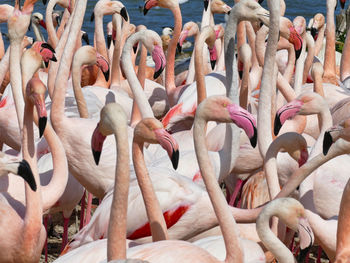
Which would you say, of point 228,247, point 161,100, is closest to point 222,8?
point 161,100

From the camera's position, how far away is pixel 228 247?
378cm

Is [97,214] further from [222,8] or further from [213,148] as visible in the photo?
[222,8]

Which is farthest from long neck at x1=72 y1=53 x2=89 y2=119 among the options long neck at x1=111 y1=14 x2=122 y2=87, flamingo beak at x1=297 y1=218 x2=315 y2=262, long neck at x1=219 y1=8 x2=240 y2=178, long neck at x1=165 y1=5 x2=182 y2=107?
flamingo beak at x1=297 y1=218 x2=315 y2=262

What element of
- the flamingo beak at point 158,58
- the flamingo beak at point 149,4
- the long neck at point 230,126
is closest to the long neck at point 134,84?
the flamingo beak at point 158,58

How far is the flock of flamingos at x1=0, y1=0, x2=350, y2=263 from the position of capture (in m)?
3.58

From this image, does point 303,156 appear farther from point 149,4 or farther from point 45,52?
point 149,4

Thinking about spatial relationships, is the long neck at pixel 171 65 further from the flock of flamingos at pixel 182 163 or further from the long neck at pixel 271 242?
the long neck at pixel 271 242

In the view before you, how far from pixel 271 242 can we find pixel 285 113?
1.23 metres

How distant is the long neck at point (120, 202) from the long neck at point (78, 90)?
225 cm

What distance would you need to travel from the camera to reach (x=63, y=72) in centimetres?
548

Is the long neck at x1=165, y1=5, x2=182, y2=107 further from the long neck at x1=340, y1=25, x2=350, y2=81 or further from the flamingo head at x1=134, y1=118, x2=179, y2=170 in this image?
the flamingo head at x1=134, y1=118, x2=179, y2=170

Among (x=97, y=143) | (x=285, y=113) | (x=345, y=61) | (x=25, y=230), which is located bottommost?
(x=345, y=61)

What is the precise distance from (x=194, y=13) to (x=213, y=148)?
10829mm

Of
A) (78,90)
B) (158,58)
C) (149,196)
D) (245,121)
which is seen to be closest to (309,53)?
(158,58)
